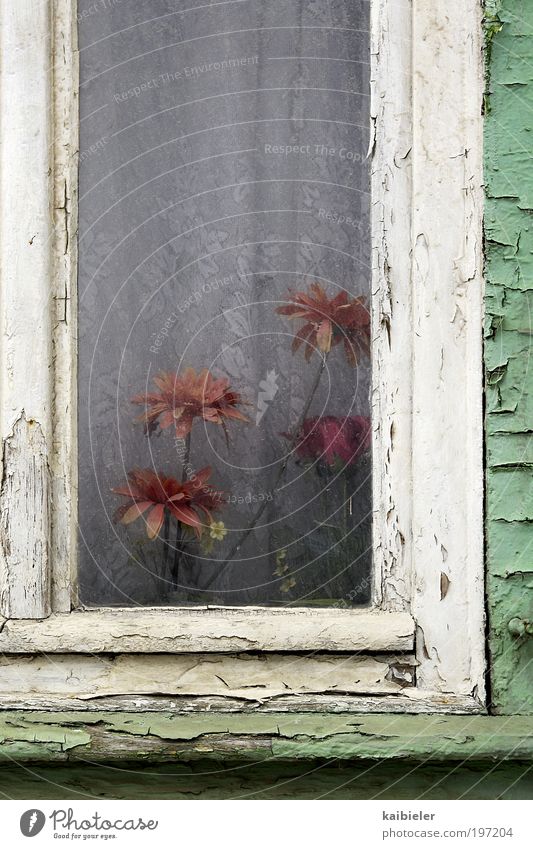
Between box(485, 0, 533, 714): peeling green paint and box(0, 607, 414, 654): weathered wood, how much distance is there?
0.58ft

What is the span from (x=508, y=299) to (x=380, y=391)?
0.24 m

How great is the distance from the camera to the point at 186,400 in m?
1.42

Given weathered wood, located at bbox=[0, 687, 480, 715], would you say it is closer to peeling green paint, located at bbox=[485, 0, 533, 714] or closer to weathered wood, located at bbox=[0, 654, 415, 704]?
weathered wood, located at bbox=[0, 654, 415, 704]

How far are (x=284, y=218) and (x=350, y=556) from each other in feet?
1.85

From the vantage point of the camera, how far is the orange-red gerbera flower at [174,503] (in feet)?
4.63

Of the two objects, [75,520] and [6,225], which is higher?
[6,225]

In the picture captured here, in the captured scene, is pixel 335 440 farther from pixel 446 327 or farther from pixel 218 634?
pixel 218 634

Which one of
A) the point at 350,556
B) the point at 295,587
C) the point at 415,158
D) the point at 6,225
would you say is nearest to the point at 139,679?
the point at 295,587

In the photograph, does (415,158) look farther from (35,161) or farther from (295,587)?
(295,587)

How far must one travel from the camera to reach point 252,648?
134cm

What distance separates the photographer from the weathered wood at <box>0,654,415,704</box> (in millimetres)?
1350

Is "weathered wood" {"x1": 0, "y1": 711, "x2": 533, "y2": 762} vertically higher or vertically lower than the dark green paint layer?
higher

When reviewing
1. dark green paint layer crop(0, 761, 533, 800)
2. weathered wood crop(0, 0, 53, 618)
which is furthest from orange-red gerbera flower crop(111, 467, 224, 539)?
dark green paint layer crop(0, 761, 533, 800)

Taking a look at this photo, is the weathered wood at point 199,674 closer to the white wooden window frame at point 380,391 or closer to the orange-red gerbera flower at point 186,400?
the white wooden window frame at point 380,391
